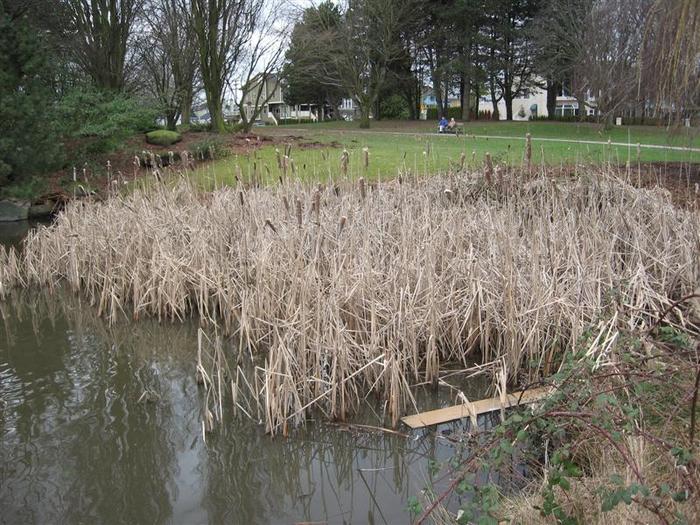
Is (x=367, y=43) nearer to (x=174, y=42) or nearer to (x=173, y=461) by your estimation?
(x=174, y=42)

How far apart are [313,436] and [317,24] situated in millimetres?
26368

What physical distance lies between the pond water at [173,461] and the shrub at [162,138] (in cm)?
1360

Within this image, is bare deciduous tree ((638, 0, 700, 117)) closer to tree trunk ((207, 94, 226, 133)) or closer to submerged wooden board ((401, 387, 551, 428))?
submerged wooden board ((401, 387, 551, 428))

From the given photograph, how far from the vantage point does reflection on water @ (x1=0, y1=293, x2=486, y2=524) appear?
3.33 metres

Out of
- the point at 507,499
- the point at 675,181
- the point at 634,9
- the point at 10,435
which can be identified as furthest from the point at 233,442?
the point at 634,9

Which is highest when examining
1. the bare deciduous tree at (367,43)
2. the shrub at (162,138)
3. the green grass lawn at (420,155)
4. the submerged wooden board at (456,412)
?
the bare deciduous tree at (367,43)

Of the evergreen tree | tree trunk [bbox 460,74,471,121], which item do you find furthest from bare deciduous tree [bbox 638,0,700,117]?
tree trunk [bbox 460,74,471,121]

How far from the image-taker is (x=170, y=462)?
12.4ft

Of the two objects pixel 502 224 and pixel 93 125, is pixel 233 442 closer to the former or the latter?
pixel 502 224

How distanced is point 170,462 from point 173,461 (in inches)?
0.7

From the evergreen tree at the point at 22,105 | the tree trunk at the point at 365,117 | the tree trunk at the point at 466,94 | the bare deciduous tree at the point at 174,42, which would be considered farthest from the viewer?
the tree trunk at the point at 466,94

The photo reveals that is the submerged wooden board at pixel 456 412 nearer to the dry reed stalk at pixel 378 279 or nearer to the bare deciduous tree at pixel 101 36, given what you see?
the dry reed stalk at pixel 378 279

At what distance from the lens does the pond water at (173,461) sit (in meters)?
3.33

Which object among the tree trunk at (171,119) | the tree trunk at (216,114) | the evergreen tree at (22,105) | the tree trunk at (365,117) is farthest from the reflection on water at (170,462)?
the tree trunk at (365,117)
